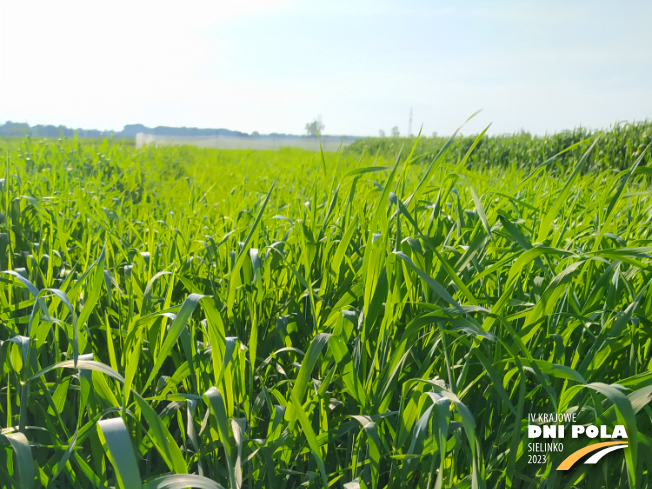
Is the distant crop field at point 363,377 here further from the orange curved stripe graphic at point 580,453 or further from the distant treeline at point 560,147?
the distant treeline at point 560,147

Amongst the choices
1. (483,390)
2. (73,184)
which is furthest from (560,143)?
(483,390)

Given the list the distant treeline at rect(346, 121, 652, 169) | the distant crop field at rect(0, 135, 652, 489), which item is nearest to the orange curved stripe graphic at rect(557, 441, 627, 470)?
the distant crop field at rect(0, 135, 652, 489)

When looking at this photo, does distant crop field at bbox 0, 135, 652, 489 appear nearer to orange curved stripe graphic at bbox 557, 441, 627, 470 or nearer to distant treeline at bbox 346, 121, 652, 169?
orange curved stripe graphic at bbox 557, 441, 627, 470

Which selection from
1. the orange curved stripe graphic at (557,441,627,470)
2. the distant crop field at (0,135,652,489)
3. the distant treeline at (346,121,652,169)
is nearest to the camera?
the distant crop field at (0,135,652,489)

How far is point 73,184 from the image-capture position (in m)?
3.36

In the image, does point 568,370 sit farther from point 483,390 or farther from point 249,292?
point 249,292

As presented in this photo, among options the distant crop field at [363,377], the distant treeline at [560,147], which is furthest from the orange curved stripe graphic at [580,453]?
the distant treeline at [560,147]

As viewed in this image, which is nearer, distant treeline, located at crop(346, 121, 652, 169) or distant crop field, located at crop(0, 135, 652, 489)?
distant crop field, located at crop(0, 135, 652, 489)

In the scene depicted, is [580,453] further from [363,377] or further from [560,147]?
[560,147]

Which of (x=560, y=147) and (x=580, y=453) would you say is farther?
(x=560, y=147)

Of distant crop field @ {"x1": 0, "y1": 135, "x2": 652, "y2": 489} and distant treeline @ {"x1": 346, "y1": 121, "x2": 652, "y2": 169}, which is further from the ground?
distant treeline @ {"x1": 346, "y1": 121, "x2": 652, "y2": 169}

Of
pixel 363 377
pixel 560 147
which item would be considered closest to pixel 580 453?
pixel 363 377

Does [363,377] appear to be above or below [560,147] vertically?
below

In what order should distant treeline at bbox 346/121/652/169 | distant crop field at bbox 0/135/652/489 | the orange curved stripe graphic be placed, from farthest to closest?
distant treeline at bbox 346/121/652/169 < the orange curved stripe graphic < distant crop field at bbox 0/135/652/489
